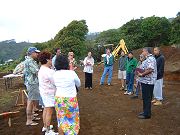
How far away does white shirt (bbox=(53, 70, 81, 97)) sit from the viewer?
548 centimetres

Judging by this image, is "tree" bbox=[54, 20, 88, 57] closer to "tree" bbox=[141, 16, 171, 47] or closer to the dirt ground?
"tree" bbox=[141, 16, 171, 47]

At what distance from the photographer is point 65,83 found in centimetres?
548

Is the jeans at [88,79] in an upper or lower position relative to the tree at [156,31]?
lower

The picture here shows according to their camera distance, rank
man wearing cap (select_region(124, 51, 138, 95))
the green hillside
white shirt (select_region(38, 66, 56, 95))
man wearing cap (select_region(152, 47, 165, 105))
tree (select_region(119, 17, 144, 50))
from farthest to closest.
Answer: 1. the green hillside
2. tree (select_region(119, 17, 144, 50))
3. man wearing cap (select_region(124, 51, 138, 95))
4. man wearing cap (select_region(152, 47, 165, 105))
5. white shirt (select_region(38, 66, 56, 95))

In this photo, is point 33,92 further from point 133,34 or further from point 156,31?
point 133,34

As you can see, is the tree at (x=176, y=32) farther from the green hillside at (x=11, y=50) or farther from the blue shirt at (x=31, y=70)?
the green hillside at (x=11, y=50)

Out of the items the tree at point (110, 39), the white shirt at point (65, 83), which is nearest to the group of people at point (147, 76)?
the white shirt at point (65, 83)

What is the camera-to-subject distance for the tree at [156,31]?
3584 centimetres

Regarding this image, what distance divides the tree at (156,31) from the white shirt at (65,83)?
3119cm

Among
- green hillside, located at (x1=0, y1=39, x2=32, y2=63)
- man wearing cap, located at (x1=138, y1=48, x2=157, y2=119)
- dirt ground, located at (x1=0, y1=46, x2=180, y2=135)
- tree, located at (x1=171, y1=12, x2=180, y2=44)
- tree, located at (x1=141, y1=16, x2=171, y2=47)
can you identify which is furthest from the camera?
green hillside, located at (x1=0, y1=39, x2=32, y2=63)

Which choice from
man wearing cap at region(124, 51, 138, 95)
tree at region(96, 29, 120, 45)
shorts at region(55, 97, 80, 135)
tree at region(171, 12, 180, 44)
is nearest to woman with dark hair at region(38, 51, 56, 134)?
shorts at region(55, 97, 80, 135)

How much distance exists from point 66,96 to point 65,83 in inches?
8.8

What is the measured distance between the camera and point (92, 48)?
1556 inches

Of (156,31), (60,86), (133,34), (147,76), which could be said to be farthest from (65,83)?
(133,34)
